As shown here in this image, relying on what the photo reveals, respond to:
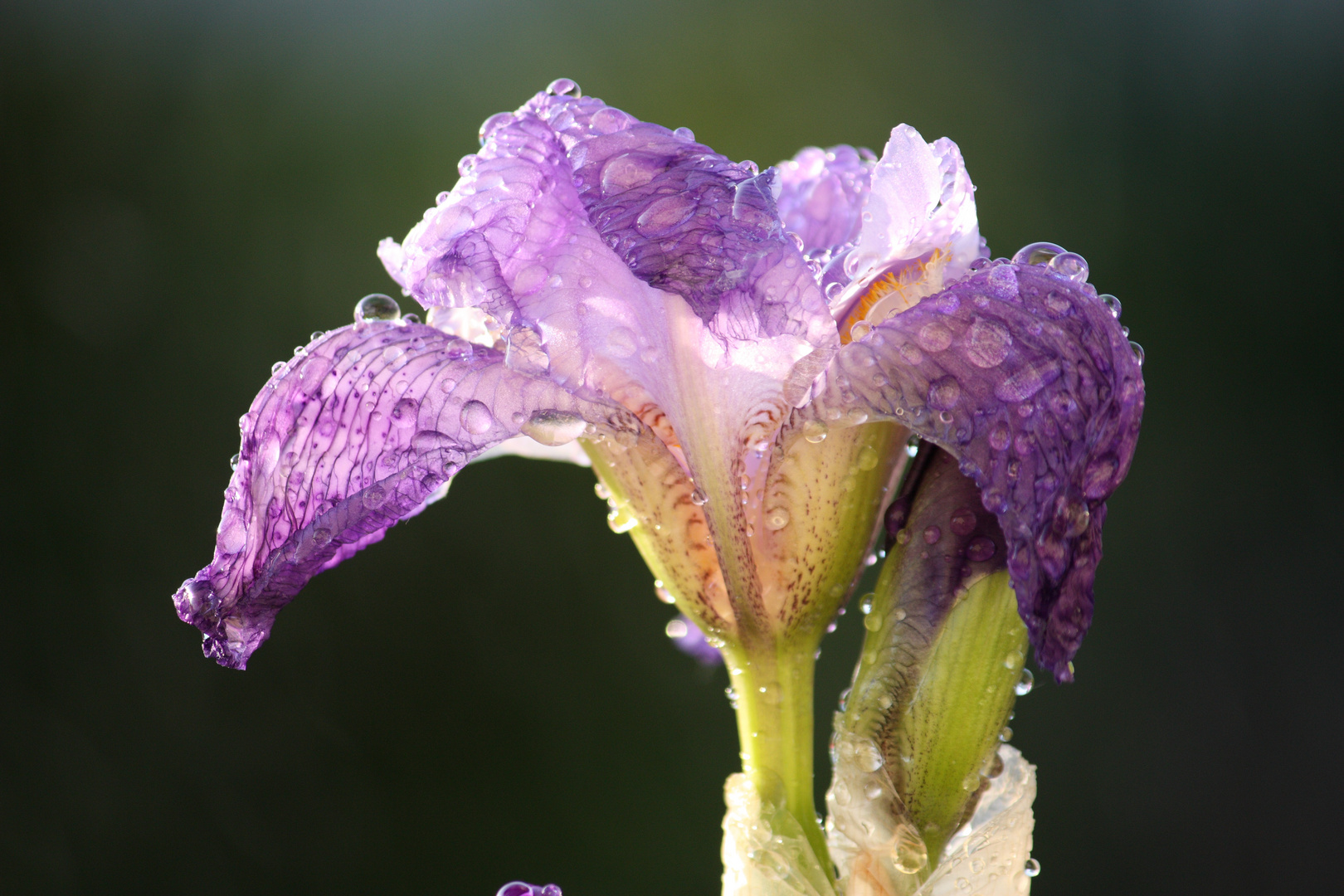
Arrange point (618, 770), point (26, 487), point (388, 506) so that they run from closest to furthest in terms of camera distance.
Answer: point (388, 506)
point (26, 487)
point (618, 770)

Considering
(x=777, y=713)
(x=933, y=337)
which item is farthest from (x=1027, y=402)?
(x=777, y=713)

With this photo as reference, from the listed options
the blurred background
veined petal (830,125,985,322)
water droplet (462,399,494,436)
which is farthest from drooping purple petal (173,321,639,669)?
the blurred background

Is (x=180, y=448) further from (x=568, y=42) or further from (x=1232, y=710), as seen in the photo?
(x=1232, y=710)

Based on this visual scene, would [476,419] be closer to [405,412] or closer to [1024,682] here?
[405,412]

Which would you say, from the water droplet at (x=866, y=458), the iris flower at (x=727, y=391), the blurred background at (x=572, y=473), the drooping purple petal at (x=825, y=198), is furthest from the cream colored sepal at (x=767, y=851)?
the blurred background at (x=572, y=473)

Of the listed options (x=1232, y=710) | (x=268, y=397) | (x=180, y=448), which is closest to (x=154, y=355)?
(x=180, y=448)

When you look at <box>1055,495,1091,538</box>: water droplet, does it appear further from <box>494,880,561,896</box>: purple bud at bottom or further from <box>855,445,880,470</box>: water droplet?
<box>494,880,561,896</box>: purple bud at bottom

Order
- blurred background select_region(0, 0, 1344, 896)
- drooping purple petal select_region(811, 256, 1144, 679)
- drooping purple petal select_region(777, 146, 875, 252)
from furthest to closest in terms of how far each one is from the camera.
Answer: blurred background select_region(0, 0, 1344, 896) < drooping purple petal select_region(777, 146, 875, 252) < drooping purple petal select_region(811, 256, 1144, 679)
